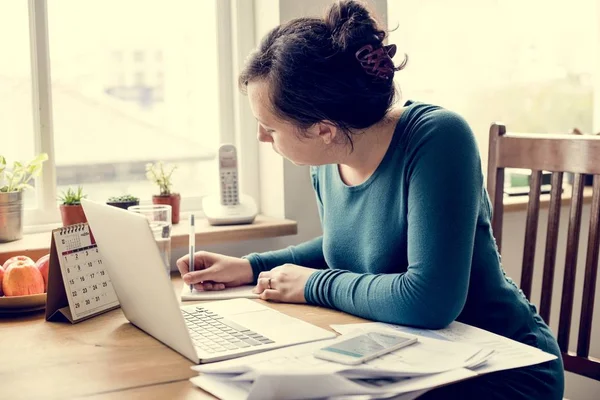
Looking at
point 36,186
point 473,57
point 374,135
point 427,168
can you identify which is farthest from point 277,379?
point 473,57

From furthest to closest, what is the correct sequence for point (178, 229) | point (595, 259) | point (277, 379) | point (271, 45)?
point (178, 229) → point (595, 259) → point (271, 45) → point (277, 379)

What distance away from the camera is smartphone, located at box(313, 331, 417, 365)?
1.05m

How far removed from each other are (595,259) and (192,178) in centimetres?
110

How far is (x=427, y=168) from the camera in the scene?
4.31 ft

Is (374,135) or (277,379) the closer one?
(277,379)

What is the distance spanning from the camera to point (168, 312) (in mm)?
1143

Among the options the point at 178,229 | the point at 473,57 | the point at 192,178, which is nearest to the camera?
the point at 178,229

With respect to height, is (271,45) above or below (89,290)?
above

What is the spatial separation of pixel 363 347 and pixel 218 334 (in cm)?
25

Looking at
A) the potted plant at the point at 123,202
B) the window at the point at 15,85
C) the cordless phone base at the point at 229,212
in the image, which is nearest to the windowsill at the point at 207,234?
the cordless phone base at the point at 229,212

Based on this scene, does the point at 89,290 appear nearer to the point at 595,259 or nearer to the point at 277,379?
the point at 277,379

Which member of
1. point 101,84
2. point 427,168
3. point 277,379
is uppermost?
point 101,84

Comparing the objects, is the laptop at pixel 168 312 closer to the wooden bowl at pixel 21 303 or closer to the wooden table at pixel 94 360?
the wooden table at pixel 94 360

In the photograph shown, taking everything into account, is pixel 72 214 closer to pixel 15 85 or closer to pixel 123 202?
pixel 123 202
